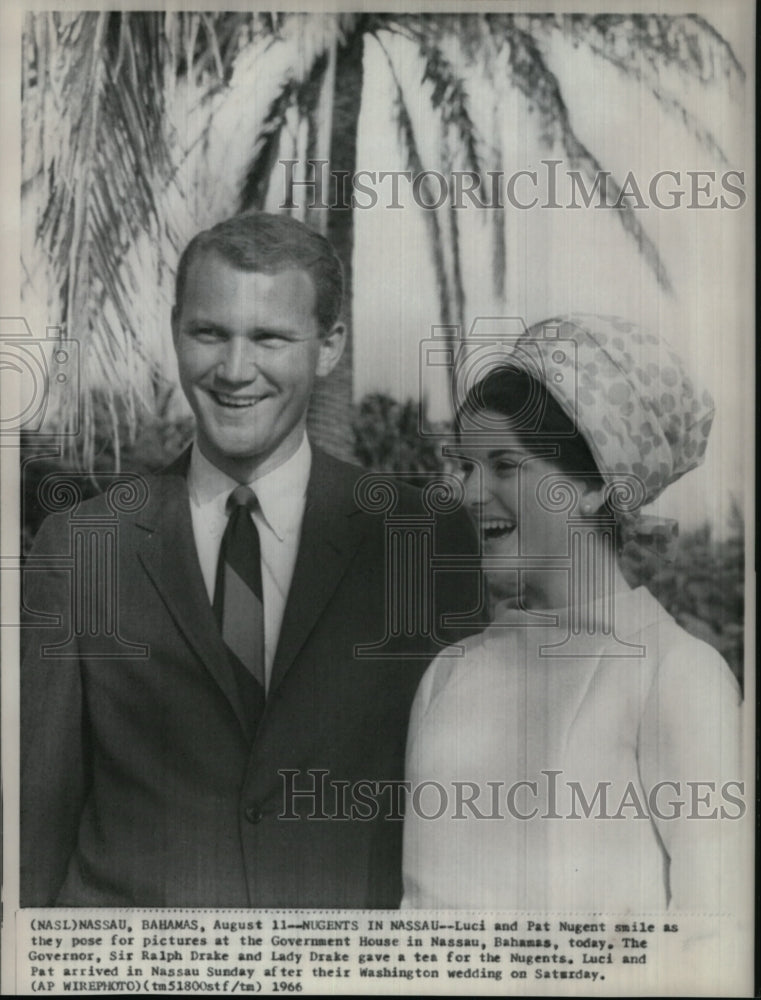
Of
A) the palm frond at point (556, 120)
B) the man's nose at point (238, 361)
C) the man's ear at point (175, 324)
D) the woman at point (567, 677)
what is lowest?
the woman at point (567, 677)

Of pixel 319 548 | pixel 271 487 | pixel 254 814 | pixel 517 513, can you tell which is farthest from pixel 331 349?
pixel 254 814

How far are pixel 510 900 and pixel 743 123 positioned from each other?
178 cm

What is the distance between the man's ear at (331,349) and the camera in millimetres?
2416

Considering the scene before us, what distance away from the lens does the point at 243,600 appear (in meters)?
2.42

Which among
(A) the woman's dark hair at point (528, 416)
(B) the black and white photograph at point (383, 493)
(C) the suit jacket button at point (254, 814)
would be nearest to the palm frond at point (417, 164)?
(B) the black and white photograph at point (383, 493)

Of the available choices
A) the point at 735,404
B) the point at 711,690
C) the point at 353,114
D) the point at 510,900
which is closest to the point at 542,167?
the point at 353,114

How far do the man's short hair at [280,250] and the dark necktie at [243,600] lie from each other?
46cm

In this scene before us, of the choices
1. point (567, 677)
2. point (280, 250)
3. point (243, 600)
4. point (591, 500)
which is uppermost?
point (280, 250)

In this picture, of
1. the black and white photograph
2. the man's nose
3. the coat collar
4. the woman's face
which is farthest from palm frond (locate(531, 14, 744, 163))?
the coat collar

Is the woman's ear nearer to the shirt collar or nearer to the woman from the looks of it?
the woman

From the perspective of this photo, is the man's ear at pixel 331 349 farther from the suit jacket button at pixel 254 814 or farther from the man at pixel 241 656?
the suit jacket button at pixel 254 814

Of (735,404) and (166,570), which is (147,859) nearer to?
(166,570)

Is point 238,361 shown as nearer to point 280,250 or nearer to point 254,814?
point 280,250

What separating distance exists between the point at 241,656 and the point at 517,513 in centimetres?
67
